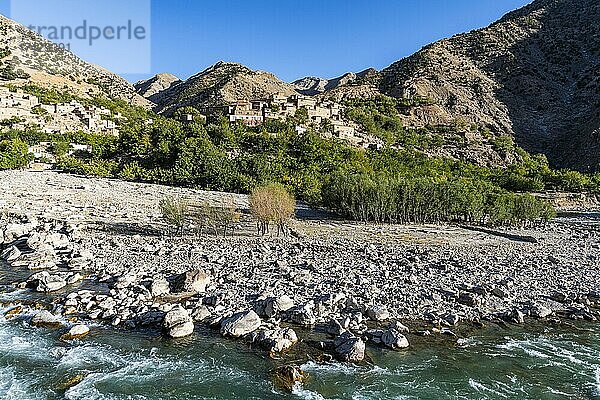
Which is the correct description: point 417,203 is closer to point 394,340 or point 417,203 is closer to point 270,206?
point 270,206

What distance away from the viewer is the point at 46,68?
123m

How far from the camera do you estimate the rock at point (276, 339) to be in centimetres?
1393

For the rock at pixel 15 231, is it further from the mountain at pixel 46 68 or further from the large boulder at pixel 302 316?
the mountain at pixel 46 68

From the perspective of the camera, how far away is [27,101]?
3565 inches

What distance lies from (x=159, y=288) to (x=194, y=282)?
1.36 m

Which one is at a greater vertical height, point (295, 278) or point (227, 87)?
point (227, 87)

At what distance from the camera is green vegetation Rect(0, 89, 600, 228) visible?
43.2m

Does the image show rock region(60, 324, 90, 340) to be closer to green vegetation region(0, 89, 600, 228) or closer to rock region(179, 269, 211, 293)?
rock region(179, 269, 211, 293)

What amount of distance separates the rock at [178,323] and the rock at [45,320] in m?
3.60

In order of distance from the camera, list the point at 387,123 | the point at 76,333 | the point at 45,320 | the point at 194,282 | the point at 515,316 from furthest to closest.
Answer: the point at 387,123 < the point at 194,282 < the point at 515,316 < the point at 45,320 < the point at 76,333

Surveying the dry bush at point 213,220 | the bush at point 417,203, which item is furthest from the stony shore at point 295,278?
the bush at point 417,203

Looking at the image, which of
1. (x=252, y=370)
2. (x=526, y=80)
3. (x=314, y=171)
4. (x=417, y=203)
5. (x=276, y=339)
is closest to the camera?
(x=252, y=370)

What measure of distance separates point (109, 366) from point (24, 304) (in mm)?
6239

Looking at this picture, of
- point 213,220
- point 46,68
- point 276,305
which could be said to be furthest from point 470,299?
point 46,68
